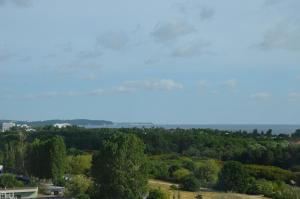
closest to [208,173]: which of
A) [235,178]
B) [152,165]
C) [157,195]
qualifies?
[235,178]

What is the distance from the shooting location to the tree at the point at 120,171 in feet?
103

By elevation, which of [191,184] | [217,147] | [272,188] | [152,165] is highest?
[217,147]

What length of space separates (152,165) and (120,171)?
20.5 metres

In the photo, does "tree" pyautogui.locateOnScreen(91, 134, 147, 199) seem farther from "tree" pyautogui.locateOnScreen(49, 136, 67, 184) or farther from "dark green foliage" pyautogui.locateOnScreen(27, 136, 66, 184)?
"dark green foliage" pyautogui.locateOnScreen(27, 136, 66, 184)

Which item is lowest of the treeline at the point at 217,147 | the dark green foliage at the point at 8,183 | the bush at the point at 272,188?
the bush at the point at 272,188

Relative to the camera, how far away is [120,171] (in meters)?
31.4

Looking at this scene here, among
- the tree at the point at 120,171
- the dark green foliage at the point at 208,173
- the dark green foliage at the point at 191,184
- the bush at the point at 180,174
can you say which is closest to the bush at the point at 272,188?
the dark green foliage at the point at 208,173

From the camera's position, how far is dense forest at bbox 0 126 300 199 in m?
31.9

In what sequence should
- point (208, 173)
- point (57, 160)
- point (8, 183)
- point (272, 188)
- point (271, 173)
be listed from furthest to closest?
1. point (271, 173)
2. point (208, 173)
3. point (57, 160)
4. point (272, 188)
5. point (8, 183)

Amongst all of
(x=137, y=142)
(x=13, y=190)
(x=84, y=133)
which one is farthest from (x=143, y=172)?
(x=84, y=133)

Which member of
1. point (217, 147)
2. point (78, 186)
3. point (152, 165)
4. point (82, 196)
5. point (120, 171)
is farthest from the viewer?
point (217, 147)

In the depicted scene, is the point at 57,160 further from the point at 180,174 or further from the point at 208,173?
the point at 208,173

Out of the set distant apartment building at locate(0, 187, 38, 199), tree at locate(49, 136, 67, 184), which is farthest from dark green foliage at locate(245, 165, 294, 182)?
distant apartment building at locate(0, 187, 38, 199)

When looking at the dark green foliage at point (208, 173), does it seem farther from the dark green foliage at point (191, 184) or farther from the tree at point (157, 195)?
the tree at point (157, 195)
